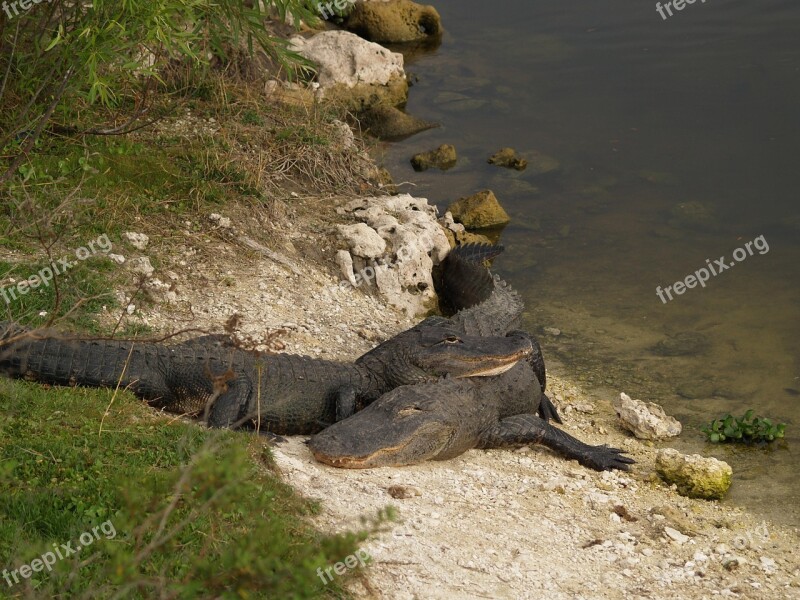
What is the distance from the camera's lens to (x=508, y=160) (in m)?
13.4

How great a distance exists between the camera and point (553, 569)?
538cm

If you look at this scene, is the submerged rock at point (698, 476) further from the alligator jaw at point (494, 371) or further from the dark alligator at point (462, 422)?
the alligator jaw at point (494, 371)

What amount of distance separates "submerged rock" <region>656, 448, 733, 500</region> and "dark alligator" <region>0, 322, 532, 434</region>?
1.37 meters

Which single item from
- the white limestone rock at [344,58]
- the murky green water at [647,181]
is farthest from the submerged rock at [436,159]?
the white limestone rock at [344,58]

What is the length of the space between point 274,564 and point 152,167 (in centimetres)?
685

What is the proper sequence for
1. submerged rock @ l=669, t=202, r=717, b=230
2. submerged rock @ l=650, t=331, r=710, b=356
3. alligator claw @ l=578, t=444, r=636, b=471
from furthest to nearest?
1. submerged rock @ l=669, t=202, r=717, b=230
2. submerged rock @ l=650, t=331, r=710, b=356
3. alligator claw @ l=578, t=444, r=636, b=471

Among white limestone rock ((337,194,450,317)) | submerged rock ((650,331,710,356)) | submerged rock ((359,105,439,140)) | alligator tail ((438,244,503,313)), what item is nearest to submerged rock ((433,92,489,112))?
submerged rock ((359,105,439,140))

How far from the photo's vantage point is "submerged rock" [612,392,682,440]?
7.95 metres

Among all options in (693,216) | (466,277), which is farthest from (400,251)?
(693,216)

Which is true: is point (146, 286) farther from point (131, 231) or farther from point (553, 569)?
point (553, 569)

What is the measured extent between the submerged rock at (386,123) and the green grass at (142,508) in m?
8.29

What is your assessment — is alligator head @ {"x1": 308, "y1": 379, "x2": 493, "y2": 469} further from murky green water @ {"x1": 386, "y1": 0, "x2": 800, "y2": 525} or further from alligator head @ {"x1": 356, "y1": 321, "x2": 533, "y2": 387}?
murky green water @ {"x1": 386, "y1": 0, "x2": 800, "y2": 525}

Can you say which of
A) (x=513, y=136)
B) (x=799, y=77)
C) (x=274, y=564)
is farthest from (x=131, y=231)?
(x=799, y=77)

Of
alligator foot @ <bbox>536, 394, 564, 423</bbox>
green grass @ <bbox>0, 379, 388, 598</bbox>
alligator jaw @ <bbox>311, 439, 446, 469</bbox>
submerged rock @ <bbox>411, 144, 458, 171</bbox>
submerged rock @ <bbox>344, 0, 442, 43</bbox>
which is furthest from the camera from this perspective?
submerged rock @ <bbox>344, 0, 442, 43</bbox>
